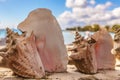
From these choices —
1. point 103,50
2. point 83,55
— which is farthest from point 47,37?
point 103,50

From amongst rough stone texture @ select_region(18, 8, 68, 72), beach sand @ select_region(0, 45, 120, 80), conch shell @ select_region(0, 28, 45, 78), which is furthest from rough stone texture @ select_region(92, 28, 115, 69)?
conch shell @ select_region(0, 28, 45, 78)

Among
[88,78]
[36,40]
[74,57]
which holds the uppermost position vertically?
[36,40]

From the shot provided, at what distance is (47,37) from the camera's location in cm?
297

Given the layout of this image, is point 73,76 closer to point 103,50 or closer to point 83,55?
point 83,55

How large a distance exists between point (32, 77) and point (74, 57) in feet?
2.00

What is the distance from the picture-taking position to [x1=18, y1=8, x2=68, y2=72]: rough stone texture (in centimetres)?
294

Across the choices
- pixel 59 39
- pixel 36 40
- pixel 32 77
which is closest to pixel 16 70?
pixel 32 77

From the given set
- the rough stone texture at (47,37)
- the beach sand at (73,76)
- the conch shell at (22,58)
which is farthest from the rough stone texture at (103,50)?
the conch shell at (22,58)

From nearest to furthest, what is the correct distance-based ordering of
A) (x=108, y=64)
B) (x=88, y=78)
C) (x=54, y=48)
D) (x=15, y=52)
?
(x=15, y=52) < (x=88, y=78) < (x=54, y=48) < (x=108, y=64)

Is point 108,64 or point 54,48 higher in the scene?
point 54,48

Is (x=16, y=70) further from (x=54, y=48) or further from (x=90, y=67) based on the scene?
(x=90, y=67)

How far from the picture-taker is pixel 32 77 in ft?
8.61

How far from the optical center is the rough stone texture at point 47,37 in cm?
294

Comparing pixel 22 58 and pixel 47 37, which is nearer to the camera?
pixel 22 58
